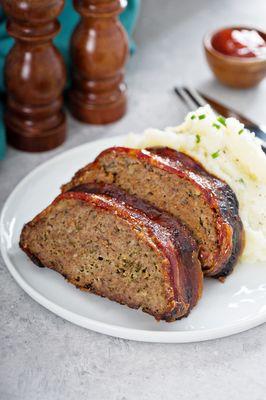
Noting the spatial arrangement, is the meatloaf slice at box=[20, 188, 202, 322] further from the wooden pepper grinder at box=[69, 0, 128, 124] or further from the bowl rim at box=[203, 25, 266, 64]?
the bowl rim at box=[203, 25, 266, 64]

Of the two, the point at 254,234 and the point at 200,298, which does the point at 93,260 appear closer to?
the point at 200,298

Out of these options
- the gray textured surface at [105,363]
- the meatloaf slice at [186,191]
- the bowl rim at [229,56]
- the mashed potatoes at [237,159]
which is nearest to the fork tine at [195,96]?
the bowl rim at [229,56]

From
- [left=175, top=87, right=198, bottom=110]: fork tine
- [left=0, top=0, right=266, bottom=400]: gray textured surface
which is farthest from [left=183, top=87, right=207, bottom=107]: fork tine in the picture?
[left=0, top=0, right=266, bottom=400]: gray textured surface

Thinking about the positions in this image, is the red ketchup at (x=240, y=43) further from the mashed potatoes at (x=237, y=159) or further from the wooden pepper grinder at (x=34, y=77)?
the mashed potatoes at (x=237, y=159)

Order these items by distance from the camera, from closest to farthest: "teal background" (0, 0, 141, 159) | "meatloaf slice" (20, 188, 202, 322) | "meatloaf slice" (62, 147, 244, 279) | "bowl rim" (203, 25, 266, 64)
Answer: "meatloaf slice" (20, 188, 202, 322)
"meatloaf slice" (62, 147, 244, 279)
"teal background" (0, 0, 141, 159)
"bowl rim" (203, 25, 266, 64)

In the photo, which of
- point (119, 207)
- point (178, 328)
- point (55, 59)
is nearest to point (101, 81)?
point (55, 59)
